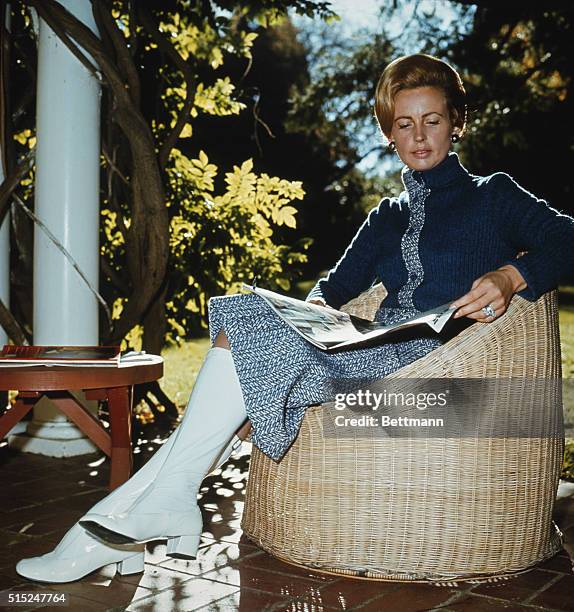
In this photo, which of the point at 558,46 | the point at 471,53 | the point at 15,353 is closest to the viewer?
the point at 15,353

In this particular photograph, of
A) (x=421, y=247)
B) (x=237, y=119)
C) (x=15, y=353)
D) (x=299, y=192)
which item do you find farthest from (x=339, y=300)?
(x=237, y=119)

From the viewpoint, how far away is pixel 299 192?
12.9 feet

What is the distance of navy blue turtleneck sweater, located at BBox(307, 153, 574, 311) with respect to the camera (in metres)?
1.88

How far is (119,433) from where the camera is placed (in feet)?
7.34

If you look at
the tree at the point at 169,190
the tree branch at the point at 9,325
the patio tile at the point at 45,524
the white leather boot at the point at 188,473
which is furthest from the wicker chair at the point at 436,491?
the tree branch at the point at 9,325

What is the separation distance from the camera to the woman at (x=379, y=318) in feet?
5.86

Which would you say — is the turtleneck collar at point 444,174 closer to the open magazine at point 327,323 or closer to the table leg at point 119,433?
the open magazine at point 327,323


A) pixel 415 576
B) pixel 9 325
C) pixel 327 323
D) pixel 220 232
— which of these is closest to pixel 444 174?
pixel 327 323

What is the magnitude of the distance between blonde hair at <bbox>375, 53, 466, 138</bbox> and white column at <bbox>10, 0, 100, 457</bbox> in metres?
1.43

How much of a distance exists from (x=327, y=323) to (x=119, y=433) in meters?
0.72

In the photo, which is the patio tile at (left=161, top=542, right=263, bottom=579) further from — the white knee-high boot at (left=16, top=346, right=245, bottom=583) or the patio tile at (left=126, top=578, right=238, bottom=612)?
the white knee-high boot at (left=16, top=346, right=245, bottom=583)

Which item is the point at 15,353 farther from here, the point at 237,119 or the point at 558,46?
the point at 237,119

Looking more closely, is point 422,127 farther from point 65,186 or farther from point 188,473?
point 65,186

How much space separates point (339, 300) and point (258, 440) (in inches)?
25.5
